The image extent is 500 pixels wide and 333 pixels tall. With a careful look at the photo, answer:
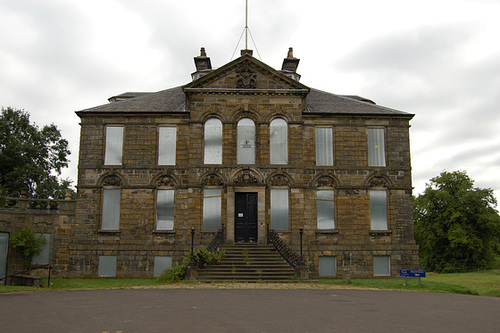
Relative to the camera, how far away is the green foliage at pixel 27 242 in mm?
25094

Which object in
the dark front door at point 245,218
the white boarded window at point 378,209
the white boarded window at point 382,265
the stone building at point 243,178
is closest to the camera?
the dark front door at point 245,218

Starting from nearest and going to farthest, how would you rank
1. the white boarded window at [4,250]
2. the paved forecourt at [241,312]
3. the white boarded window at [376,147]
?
the paved forecourt at [241,312] < the white boarded window at [4,250] < the white boarded window at [376,147]

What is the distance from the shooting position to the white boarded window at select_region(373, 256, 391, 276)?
999 inches

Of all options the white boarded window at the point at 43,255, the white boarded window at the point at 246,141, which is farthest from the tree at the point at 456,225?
the white boarded window at the point at 43,255

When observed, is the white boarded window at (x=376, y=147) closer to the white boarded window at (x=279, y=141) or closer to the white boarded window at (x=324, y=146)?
the white boarded window at (x=324, y=146)

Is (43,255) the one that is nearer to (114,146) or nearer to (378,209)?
(114,146)

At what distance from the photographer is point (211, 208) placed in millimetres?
25516

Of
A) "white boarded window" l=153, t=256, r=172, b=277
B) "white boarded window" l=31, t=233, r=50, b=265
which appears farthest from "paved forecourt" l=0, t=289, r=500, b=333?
"white boarded window" l=31, t=233, r=50, b=265

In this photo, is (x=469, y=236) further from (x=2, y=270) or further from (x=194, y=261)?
(x=2, y=270)

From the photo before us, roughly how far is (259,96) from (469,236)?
Result: 29.2 meters

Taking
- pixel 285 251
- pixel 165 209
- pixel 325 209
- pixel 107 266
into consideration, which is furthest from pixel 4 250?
pixel 325 209

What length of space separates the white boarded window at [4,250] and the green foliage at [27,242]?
0.94ft

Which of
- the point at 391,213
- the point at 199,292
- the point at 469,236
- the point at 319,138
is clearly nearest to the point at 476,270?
the point at 469,236

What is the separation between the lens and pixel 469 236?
4475cm
